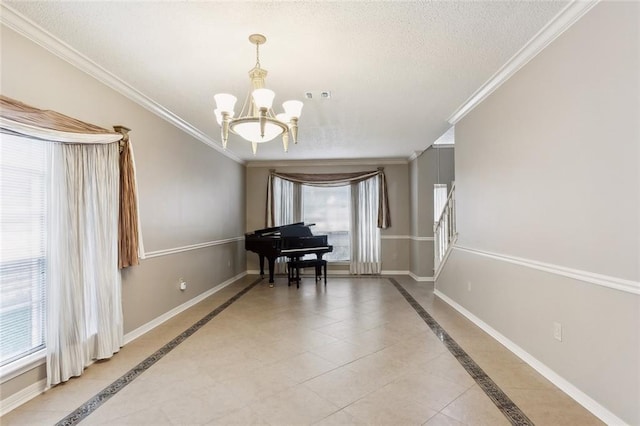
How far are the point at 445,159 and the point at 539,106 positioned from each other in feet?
13.6

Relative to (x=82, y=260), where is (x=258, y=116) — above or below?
above

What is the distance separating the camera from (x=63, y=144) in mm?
2676

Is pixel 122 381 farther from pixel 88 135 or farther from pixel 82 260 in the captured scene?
pixel 88 135

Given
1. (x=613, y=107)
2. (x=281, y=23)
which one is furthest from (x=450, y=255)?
(x=281, y=23)

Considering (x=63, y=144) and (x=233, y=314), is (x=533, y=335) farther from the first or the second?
(x=63, y=144)

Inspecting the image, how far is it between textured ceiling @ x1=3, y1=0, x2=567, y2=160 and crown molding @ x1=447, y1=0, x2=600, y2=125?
69 millimetres

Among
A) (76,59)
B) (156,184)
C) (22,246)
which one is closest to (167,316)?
(156,184)

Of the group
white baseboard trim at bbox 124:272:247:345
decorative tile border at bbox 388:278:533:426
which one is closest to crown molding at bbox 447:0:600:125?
decorative tile border at bbox 388:278:533:426

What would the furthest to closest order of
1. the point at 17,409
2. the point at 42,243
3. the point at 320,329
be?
the point at 320,329 < the point at 42,243 < the point at 17,409

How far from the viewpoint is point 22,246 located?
245cm

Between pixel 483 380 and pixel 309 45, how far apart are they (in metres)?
2.92

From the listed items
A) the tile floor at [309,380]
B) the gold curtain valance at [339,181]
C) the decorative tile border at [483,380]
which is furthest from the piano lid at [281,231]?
the decorative tile border at [483,380]

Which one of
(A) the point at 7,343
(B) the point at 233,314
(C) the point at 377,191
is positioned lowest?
(B) the point at 233,314

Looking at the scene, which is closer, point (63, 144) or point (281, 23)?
point (281, 23)
